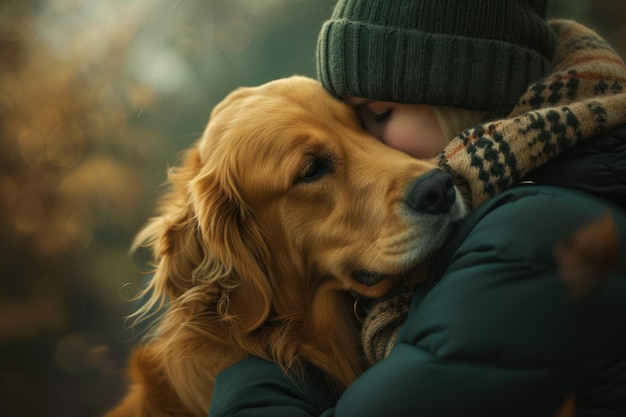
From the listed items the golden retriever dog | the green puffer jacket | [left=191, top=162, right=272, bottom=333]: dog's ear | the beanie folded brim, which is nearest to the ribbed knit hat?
the beanie folded brim

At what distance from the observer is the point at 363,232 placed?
1289 millimetres

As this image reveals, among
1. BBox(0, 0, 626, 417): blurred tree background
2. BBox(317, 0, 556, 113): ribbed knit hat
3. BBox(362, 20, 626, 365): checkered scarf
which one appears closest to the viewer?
BBox(362, 20, 626, 365): checkered scarf

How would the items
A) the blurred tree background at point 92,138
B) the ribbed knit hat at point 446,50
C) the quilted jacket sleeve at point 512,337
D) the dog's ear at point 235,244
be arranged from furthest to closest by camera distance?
the blurred tree background at point 92,138
the dog's ear at point 235,244
the ribbed knit hat at point 446,50
the quilted jacket sleeve at point 512,337

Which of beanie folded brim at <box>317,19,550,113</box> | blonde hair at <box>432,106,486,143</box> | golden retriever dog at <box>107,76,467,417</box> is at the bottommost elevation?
golden retriever dog at <box>107,76,467,417</box>

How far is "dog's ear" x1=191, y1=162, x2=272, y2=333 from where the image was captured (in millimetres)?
1367

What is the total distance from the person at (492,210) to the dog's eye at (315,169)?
19 centimetres

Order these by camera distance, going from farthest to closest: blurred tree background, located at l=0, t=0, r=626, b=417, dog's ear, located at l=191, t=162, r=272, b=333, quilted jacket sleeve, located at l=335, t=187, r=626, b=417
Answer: blurred tree background, located at l=0, t=0, r=626, b=417 → dog's ear, located at l=191, t=162, r=272, b=333 → quilted jacket sleeve, located at l=335, t=187, r=626, b=417

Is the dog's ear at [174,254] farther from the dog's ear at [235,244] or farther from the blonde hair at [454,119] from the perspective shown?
the blonde hair at [454,119]

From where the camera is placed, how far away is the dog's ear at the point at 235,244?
1367 millimetres

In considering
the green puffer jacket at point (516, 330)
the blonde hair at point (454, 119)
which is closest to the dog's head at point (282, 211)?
the blonde hair at point (454, 119)

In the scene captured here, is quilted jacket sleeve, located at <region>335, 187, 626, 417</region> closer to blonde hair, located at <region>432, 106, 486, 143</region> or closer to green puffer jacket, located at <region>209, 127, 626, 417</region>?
green puffer jacket, located at <region>209, 127, 626, 417</region>

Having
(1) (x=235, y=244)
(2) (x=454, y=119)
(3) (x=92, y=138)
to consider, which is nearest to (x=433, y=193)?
(2) (x=454, y=119)

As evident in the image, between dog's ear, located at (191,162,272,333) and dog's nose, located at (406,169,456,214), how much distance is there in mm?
440

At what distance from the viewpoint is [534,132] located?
1053mm
